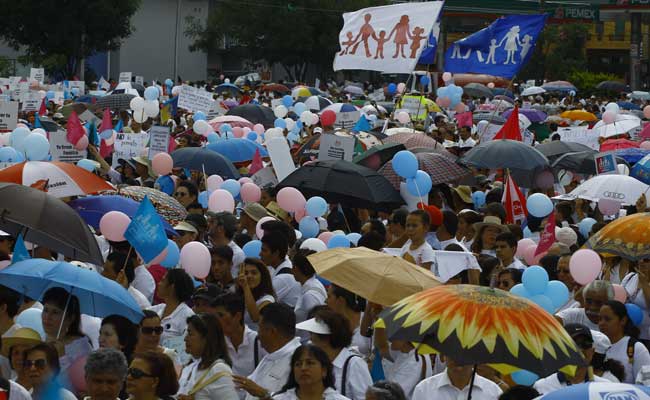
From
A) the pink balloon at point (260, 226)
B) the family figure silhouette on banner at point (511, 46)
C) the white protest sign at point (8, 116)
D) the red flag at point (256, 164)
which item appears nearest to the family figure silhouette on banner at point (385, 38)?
the family figure silhouette on banner at point (511, 46)

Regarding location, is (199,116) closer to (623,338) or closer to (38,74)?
(623,338)

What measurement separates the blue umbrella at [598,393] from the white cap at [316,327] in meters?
1.69

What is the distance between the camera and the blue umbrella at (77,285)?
23.7 ft

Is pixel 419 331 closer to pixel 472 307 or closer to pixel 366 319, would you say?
pixel 472 307

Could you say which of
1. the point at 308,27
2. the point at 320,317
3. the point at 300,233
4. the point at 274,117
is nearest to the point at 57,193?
the point at 300,233

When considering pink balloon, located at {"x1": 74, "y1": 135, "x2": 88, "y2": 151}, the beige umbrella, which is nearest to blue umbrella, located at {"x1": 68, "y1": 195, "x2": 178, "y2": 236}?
the beige umbrella

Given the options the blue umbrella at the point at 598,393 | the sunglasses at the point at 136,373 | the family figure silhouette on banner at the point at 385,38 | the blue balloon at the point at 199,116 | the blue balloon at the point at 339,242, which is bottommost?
the blue balloon at the point at 199,116

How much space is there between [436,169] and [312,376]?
6974 millimetres

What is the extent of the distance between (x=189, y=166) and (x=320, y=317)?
22.3 ft

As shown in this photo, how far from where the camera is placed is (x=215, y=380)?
6441 millimetres

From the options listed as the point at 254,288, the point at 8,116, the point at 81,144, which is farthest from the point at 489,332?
the point at 8,116

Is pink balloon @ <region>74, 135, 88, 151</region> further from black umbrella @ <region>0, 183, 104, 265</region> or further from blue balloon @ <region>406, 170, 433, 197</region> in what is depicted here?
black umbrella @ <region>0, 183, 104, 265</region>

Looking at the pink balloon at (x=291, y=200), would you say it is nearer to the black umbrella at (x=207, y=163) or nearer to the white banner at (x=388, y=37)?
the black umbrella at (x=207, y=163)

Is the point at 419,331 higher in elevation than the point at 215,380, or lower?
higher
